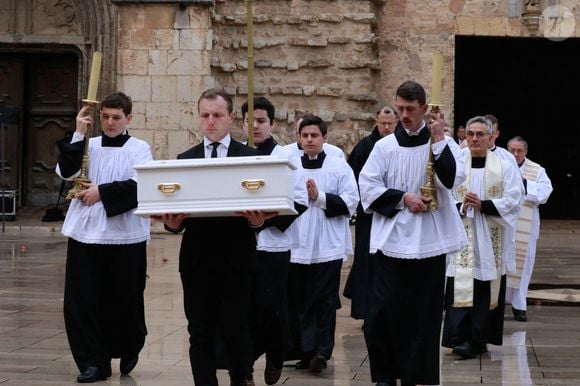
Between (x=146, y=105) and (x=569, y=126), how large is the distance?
31.9 ft

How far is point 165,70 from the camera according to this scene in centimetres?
1908

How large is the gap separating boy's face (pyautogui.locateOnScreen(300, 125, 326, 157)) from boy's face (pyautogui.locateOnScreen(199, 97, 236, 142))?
97.1 inches

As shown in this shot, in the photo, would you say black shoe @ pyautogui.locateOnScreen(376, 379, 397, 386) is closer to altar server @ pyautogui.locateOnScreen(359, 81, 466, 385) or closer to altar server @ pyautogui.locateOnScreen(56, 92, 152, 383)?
altar server @ pyautogui.locateOnScreen(359, 81, 466, 385)

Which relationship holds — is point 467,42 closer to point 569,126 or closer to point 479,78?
point 479,78

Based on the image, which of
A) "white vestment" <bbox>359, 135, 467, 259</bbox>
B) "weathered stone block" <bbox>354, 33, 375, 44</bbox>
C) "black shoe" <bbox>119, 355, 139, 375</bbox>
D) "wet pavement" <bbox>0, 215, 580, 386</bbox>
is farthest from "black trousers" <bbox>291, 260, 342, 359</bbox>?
"weathered stone block" <bbox>354, 33, 375, 44</bbox>

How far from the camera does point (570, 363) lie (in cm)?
910

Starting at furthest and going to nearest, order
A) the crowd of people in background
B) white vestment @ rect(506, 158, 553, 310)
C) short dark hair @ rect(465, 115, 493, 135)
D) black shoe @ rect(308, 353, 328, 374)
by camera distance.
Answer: white vestment @ rect(506, 158, 553, 310) < short dark hair @ rect(465, 115, 493, 135) < black shoe @ rect(308, 353, 328, 374) < the crowd of people in background

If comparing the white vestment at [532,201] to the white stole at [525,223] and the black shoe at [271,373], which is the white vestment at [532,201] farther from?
the black shoe at [271,373]

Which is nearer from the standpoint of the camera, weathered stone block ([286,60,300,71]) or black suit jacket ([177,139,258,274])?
black suit jacket ([177,139,258,274])

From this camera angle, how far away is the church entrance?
21031mm

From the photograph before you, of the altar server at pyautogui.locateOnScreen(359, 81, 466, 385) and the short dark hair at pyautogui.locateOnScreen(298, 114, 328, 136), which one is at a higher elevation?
the short dark hair at pyautogui.locateOnScreen(298, 114, 328, 136)

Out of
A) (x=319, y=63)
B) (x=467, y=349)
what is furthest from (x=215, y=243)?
(x=319, y=63)

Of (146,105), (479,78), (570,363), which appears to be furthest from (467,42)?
(570,363)

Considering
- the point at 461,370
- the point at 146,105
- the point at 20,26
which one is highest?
the point at 20,26
